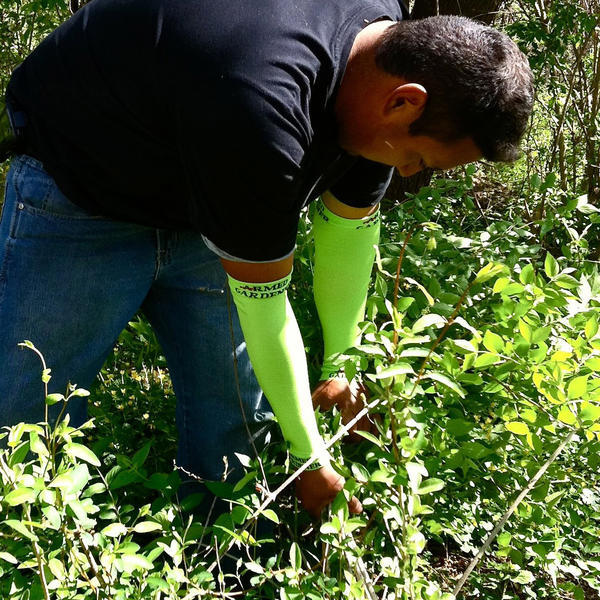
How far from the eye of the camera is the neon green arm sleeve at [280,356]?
1398 mm

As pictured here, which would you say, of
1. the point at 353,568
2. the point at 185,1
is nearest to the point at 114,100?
the point at 185,1

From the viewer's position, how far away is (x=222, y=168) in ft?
3.96

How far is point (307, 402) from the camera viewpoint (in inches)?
59.1

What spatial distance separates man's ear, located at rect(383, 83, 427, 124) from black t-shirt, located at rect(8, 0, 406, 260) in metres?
0.11

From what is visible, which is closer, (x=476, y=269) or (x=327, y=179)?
(x=327, y=179)

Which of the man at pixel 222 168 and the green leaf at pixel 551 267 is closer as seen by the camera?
the man at pixel 222 168

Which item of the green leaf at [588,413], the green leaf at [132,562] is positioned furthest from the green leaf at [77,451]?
the green leaf at [588,413]

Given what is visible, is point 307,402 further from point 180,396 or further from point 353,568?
point 180,396

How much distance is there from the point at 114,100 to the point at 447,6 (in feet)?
8.42

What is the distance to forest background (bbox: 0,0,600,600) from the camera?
124 cm

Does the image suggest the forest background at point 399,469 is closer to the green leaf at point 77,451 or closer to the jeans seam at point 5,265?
the green leaf at point 77,451

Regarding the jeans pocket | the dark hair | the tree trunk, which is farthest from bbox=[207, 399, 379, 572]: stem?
the tree trunk

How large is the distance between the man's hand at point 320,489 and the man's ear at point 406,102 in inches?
28.4

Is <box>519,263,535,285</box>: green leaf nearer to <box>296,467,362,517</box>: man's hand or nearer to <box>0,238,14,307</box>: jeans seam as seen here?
<box>296,467,362,517</box>: man's hand
